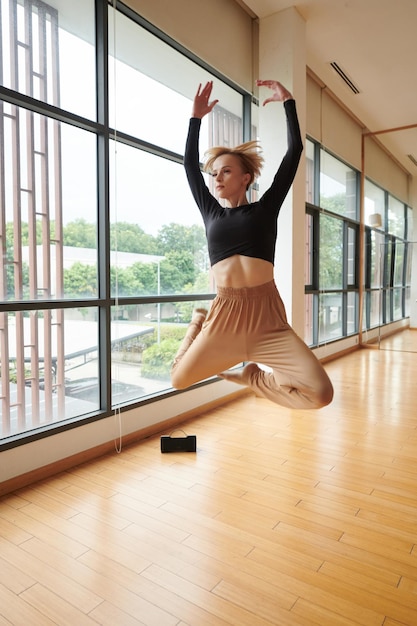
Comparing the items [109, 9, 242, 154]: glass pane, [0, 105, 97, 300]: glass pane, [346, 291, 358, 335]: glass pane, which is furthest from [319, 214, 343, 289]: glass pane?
[0, 105, 97, 300]: glass pane

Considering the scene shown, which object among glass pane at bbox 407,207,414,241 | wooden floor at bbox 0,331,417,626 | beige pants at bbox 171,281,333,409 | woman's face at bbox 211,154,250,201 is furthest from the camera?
glass pane at bbox 407,207,414,241

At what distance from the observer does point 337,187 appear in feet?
22.3

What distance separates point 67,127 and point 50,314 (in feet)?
3.81

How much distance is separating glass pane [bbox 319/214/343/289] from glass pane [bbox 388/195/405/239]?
95 centimetres

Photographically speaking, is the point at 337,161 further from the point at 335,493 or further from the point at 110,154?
the point at 335,493

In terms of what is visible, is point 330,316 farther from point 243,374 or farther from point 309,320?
point 243,374

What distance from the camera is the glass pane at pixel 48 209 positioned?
8.32ft

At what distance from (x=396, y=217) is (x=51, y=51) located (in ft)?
19.9

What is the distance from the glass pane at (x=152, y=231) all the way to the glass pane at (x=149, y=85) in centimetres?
19

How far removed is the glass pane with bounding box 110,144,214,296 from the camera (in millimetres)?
3225

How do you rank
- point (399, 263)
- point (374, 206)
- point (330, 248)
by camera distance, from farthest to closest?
point (374, 206), point (399, 263), point (330, 248)

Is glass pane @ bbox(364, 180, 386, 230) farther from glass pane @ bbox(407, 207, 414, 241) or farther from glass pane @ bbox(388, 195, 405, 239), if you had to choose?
glass pane @ bbox(407, 207, 414, 241)

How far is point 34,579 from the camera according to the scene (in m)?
1.72

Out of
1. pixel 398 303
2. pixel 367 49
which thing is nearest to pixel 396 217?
pixel 398 303
